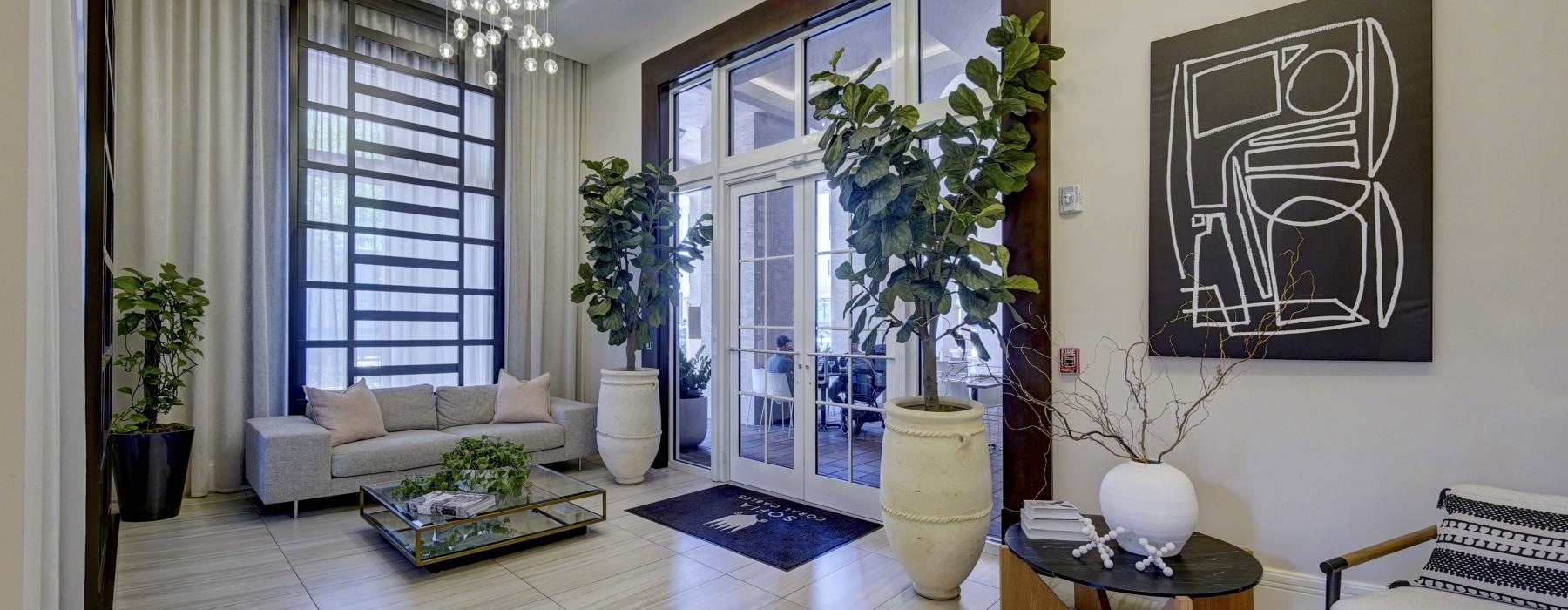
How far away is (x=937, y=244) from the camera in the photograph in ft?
9.70

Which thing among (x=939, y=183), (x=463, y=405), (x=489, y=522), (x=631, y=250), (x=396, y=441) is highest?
(x=939, y=183)

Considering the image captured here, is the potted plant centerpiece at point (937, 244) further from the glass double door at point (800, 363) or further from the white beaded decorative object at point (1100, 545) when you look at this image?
the glass double door at point (800, 363)

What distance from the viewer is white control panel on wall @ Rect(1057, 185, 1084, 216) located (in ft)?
10.1

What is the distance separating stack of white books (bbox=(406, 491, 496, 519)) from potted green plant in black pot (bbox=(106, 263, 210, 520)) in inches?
66.1

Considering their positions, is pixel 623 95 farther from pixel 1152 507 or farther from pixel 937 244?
pixel 1152 507

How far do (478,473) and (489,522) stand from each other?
1.19 feet

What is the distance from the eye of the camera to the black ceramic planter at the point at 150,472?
143 inches

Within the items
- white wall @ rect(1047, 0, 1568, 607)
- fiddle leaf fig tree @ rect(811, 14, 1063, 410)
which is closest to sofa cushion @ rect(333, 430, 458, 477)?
A: fiddle leaf fig tree @ rect(811, 14, 1063, 410)

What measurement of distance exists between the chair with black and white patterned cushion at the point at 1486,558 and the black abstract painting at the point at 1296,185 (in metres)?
0.54

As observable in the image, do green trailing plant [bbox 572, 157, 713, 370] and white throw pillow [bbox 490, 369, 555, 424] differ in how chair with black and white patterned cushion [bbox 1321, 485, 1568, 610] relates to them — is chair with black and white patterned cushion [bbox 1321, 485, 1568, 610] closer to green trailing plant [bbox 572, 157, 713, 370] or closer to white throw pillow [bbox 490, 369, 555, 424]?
green trailing plant [bbox 572, 157, 713, 370]

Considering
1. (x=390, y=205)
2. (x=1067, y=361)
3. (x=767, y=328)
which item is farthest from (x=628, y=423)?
(x=1067, y=361)

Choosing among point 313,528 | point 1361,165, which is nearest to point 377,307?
point 313,528

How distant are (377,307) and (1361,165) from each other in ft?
19.1

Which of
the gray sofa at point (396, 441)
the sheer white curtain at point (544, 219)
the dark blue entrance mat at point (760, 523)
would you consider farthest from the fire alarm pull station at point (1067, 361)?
the sheer white curtain at point (544, 219)
